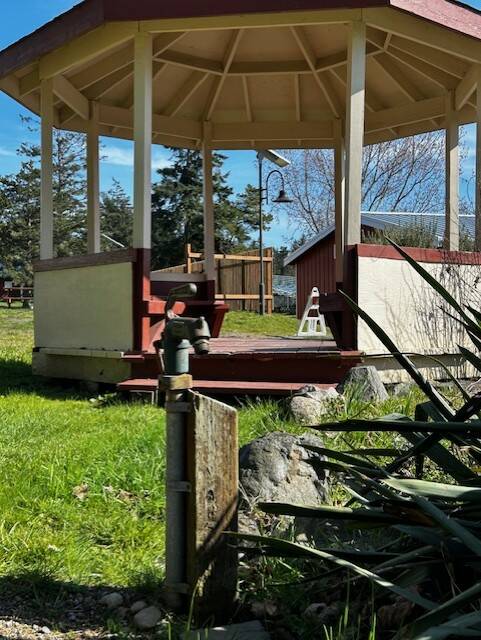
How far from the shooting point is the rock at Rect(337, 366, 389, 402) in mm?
4461

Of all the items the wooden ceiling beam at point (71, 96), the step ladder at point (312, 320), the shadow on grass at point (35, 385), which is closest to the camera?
the shadow on grass at point (35, 385)

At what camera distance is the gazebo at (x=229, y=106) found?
18.2ft

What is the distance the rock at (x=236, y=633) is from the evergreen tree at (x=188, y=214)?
3168cm

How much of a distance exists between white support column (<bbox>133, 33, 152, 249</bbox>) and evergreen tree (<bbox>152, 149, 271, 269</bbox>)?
27.5 meters

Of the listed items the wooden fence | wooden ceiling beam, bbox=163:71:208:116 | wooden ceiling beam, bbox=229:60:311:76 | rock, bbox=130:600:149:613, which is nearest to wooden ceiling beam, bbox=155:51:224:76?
wooden ceiling beam, bbox=229:60:311:76

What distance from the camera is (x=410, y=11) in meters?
5.39

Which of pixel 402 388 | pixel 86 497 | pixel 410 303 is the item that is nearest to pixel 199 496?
pixel 86 497

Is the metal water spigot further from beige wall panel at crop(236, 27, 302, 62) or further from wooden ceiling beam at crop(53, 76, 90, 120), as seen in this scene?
beige wall panel at crop(236, 27, 302, 62)

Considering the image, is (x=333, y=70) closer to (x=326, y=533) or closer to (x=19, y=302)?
(x=326, y=533)

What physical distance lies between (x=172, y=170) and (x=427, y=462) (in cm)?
3354

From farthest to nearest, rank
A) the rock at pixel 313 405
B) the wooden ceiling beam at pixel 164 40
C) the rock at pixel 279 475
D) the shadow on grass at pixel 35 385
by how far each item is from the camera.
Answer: the wooden ceiling beam at pixel 164 40 < the shadow on grass at pixel 35 385 < the rock at pixel 313 405 < the rock at pixel 279 475

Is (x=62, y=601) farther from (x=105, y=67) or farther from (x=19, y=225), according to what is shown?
(x=19, y=225)

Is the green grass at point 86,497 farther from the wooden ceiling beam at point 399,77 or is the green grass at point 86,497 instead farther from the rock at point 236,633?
the wooden ceiling beam at point 399,77

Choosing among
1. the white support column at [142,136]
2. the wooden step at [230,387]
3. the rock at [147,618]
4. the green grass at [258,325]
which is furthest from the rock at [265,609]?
the green grass at [258,325]
